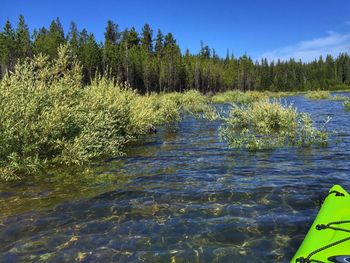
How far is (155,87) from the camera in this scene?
320ft

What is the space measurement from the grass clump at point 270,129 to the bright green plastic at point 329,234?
8479 millimetres

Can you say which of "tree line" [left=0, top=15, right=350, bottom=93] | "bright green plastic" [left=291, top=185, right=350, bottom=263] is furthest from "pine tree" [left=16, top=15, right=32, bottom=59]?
"bright green plastic" [left=291, top=185, right=350, bottom=263]

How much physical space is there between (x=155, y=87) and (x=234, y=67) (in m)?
53.3

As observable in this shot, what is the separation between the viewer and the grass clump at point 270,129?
15687mm

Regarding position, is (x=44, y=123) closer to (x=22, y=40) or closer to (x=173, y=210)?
(x=173, y=210)

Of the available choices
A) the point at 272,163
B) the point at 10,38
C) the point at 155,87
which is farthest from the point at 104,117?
the point at 155,87

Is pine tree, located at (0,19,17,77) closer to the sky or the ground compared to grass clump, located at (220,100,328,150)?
closer to the sky

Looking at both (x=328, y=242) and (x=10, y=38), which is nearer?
(x=328, y=242)

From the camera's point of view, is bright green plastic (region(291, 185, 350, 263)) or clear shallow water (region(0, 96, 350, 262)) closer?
bright green plastic (region(291, 185, 350, 263))

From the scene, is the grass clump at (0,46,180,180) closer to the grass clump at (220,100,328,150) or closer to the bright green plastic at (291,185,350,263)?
the grass clump at (220,100,328,150)

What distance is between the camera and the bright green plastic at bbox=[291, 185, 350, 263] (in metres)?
4.95

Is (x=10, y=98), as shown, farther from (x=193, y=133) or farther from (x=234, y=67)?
(x=234, y=67)

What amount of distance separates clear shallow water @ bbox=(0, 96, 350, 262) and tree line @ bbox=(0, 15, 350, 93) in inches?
568

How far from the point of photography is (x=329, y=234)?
18.1 feet
